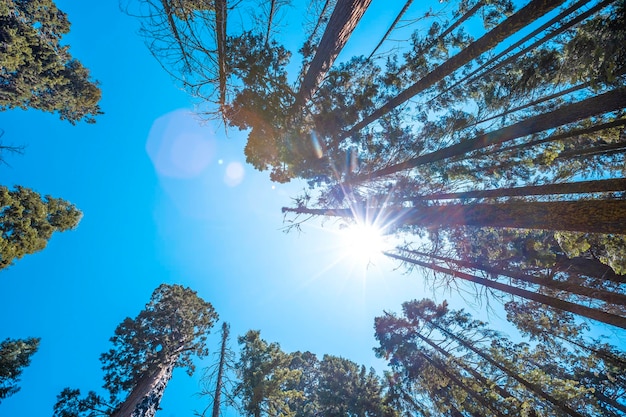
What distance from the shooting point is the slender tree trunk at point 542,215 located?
318 cm

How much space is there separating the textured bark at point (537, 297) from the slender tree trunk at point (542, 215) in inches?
85.3

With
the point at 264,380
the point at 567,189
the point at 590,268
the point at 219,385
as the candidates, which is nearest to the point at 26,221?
the point at 219,385

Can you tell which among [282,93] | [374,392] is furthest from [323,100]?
[374,392]

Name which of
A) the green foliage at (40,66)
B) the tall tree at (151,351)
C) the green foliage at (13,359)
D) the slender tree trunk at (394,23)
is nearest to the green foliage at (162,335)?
the tall tree at (151,351)

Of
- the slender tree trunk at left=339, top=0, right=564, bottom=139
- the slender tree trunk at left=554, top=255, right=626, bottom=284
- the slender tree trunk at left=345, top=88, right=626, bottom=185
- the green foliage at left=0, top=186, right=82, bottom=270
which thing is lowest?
the slender tree trunk at left=554, top=255, right=626, bottom=284

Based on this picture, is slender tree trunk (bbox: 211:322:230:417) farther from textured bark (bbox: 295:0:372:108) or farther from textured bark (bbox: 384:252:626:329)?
textured bark (bbox: 295:0:372:108)

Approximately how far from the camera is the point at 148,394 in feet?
29.1

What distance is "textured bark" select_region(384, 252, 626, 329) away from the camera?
165 inches

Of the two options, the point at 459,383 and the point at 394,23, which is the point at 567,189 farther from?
the point at 459,383

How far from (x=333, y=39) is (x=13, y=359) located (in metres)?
19.8

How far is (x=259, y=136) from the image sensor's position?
328 inches

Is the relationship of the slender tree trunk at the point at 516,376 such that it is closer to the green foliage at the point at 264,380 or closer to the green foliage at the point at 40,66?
the green foliage at the point at 264,380

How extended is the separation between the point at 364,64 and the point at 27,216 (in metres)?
13.6

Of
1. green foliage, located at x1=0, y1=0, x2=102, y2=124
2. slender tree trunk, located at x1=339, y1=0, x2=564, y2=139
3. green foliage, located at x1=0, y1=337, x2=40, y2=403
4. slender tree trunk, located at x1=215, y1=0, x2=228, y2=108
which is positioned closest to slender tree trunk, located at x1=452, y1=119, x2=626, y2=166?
slender tree trunk, located at x1=339, y1=0, x2=564, y2=139
